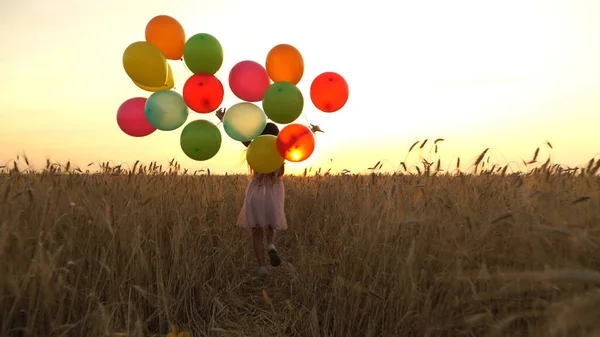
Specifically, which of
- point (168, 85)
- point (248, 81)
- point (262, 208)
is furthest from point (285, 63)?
point (262, 208)

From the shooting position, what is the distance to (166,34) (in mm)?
4352

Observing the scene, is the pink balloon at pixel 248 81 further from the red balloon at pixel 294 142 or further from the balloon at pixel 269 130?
the red balloon at pixel 294 142

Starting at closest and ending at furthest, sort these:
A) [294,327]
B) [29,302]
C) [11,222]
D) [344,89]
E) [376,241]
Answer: [29,302] → [11,222] → [376,241] → [294,327] → [344,89]

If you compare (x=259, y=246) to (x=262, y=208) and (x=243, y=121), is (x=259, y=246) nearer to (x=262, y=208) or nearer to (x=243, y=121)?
(x=262, y=208)

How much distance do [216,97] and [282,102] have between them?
0.78 meters

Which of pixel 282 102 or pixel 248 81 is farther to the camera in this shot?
pixel 248 81

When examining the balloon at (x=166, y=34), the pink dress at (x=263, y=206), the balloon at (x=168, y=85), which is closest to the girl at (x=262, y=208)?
the pink dress at (x=263, y=206)

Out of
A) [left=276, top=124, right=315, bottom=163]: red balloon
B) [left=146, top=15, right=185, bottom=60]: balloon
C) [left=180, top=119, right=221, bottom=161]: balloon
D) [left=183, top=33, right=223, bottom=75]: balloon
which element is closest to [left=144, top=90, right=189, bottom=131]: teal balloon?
[left=180, top=119, right=221, bottom=161]: balloon

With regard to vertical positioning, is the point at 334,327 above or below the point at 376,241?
below

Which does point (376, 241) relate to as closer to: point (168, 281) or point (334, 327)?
point (334, 327)

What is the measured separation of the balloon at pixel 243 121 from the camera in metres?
3.96

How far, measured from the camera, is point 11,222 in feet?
7.71

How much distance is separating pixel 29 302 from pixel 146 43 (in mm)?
2768

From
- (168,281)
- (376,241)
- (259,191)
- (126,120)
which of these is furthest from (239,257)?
(376,241)
